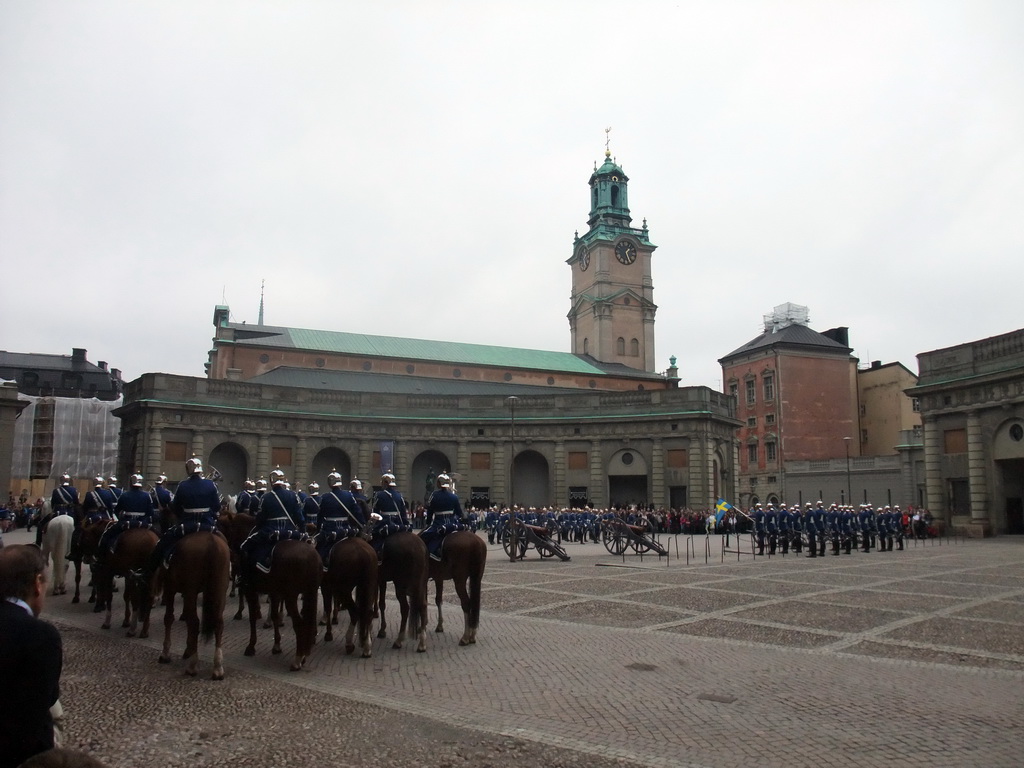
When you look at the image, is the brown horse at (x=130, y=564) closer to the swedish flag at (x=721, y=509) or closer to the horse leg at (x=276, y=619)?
the horse leg at (x=276, y=619)

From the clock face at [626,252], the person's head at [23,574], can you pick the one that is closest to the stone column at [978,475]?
the person's head at [23,574]

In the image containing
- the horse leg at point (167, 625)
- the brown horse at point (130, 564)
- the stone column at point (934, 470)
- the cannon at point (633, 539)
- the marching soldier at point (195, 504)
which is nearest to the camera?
the horse leg at point (167, 625)

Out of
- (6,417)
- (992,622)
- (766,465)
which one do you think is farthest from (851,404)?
(6,417)

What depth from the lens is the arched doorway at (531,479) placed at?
168 feet

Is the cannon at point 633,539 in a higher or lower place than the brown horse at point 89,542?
lower

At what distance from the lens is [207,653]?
36.8 feet

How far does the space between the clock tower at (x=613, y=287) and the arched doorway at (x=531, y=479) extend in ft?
102

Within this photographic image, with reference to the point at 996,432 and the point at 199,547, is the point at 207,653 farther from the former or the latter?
the point at 996,432

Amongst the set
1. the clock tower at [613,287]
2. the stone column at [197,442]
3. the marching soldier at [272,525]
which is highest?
the clock tower at [613,287]

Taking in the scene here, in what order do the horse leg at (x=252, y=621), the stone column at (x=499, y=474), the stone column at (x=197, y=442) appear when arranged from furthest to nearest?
the stone column at (x=499, y=474) → the stone column at (x=197, y=442) → the horse leg at (x=252, y=621)

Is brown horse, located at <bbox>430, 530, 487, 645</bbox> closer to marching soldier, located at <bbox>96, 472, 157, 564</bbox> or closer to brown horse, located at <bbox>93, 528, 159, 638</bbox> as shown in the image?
brown horse, located at <bbox>93, 528, 159, 638</bbox>

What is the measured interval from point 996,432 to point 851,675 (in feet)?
107

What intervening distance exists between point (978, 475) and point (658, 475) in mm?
17499

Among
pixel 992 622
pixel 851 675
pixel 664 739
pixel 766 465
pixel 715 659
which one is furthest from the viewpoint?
pixel 766 465
